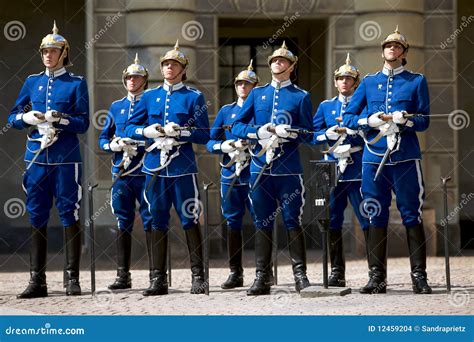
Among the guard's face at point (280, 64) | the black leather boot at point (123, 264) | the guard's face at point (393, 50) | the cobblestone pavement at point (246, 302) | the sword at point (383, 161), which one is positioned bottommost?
the cobblestone pavement at point (246, 302)

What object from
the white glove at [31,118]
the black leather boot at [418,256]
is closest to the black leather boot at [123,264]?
the white glove at [31,118]

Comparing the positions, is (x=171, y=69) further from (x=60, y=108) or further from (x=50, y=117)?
(x=50, y=117)

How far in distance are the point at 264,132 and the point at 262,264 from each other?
1040 mm

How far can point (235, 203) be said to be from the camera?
11617mm

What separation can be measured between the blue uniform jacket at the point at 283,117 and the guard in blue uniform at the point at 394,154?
0.43m

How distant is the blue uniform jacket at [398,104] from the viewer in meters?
10.2

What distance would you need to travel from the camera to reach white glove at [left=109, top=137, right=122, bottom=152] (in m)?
11.5

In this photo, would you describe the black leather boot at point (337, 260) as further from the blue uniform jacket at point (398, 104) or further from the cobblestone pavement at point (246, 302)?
the blue uniform jacket at point (398, 104)

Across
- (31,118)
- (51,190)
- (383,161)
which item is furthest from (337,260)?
(31,118)

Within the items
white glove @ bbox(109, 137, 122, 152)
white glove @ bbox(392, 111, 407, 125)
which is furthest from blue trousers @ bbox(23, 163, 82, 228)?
white glove @ bbox(392, 111, 407, 125)

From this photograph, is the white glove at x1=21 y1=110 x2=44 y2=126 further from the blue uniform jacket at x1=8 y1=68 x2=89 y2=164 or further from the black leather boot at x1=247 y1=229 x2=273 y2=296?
the black leather boot at x1=247 y1=229 x2=273 y2=296

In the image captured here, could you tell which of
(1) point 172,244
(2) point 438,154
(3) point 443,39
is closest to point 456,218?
(2) point 438,154

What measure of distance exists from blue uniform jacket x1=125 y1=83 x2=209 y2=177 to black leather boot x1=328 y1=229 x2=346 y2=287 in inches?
53.4
